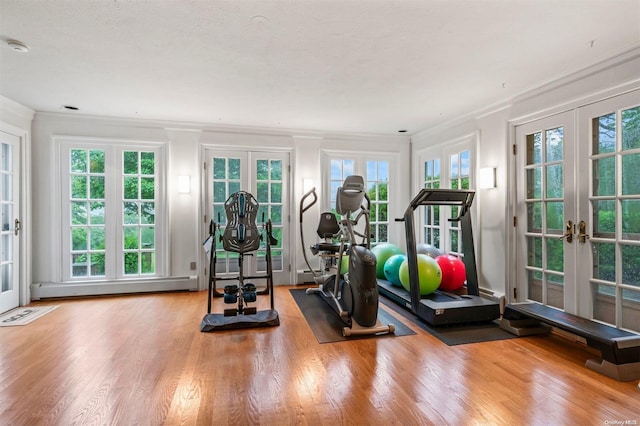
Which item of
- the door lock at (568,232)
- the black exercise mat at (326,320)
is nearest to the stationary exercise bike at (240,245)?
the black exercise mat at (326,320)

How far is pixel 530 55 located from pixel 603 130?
98 cm

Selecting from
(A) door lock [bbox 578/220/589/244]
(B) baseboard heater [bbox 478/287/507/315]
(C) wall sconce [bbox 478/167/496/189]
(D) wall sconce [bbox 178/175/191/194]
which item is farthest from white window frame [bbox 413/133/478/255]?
(D) wall sconce [bbox 178/175/191/194]

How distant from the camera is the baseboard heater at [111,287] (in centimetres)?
452

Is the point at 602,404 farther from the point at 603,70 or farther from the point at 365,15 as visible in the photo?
the point at 365,15

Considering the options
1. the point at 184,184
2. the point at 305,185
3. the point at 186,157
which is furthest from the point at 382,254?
the point at 186,157

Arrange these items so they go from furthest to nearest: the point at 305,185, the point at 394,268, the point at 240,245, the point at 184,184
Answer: the point at 305,185
the point at 184,184
the point at 394,268
the point at 240,245

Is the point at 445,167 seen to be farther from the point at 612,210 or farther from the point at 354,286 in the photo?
the point at 354,286

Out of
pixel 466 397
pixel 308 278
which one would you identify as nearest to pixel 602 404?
pixel 466 397

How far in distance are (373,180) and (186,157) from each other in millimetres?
3110

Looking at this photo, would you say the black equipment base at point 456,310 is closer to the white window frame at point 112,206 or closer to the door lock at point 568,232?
the door lock at point 568,232

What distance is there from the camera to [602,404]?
6.83 ft

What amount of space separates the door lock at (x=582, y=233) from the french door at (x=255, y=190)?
3.79m

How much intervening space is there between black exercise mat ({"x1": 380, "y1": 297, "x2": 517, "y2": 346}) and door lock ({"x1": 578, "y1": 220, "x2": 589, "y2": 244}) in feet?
3.68

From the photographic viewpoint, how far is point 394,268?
14.9ft
